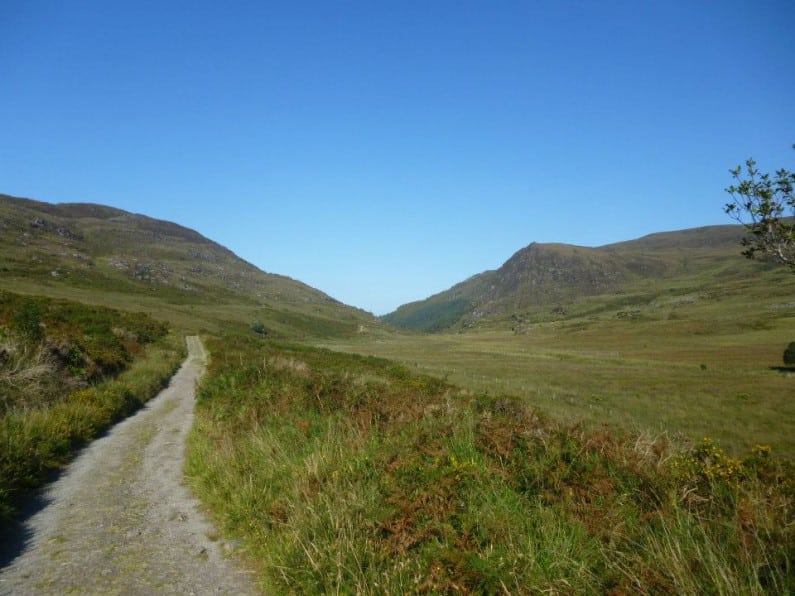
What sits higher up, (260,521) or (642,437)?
(642,437)

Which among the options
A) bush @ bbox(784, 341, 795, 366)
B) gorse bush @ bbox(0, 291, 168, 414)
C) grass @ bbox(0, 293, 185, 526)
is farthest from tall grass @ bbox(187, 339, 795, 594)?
bush @ bbox(784, 341, 795, 366)

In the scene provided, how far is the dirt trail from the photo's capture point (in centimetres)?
567

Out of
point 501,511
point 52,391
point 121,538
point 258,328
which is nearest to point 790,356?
point 501,511

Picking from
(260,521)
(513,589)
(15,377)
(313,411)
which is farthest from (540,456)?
(15,377)

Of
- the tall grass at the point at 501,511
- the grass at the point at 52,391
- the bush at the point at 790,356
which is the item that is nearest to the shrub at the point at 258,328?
the grass at the point at 52,391

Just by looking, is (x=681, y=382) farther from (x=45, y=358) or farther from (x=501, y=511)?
(x=45, y=358)

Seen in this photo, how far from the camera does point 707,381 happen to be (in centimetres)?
4484

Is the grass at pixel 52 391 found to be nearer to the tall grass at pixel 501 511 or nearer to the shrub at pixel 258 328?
the tall grass at pixel 501 511

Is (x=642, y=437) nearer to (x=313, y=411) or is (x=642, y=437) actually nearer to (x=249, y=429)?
(x=313, y=411)

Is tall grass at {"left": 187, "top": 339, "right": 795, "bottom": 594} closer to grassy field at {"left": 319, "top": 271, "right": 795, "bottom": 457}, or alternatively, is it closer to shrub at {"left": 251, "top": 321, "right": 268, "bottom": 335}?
grassy field at {"left": 319, "top": 271, "right": 795, "bottom": 457}

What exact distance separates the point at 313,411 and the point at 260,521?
4840 mm

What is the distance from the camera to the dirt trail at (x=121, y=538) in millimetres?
5672

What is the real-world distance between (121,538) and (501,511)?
5677mm

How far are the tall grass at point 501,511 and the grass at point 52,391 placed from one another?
3346 millimetres
